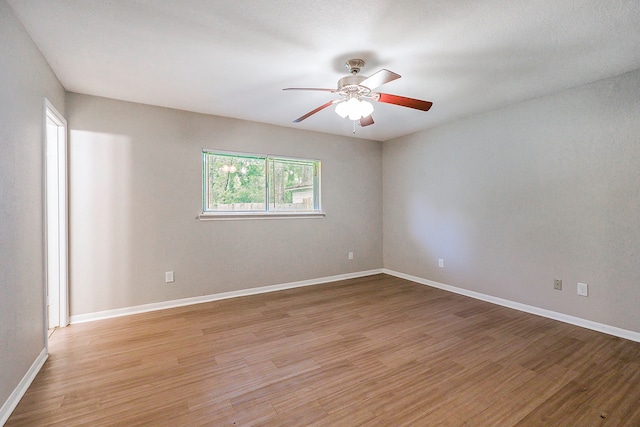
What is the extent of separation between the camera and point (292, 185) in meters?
4.41

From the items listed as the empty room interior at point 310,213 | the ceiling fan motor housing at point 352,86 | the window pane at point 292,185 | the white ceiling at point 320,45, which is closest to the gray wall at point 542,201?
the empty room interior at point 310,213

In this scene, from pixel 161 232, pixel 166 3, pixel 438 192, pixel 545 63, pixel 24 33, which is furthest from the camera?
pixel 438 192

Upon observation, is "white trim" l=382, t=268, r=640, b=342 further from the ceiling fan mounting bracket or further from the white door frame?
the white door frame

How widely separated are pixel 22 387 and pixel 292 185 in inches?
131

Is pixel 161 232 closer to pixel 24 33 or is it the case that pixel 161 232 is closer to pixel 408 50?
pixel 24 33

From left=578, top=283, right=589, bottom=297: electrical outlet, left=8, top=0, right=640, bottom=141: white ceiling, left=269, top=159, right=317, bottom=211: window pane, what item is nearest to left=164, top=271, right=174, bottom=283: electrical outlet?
left=269, top=159, right=317, bottom=211: window pane

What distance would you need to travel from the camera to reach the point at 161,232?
11.2 feet

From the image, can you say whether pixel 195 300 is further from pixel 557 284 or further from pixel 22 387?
pixel 557 284

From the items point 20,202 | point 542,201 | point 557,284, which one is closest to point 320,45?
point 20,202

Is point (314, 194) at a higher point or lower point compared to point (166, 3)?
lower

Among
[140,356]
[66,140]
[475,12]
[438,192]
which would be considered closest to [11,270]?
[140,356]

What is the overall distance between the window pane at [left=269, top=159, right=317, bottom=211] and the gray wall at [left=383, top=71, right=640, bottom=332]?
1665 mm

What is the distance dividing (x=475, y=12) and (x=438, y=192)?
2748 mm

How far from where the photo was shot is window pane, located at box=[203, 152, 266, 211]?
3.78m
